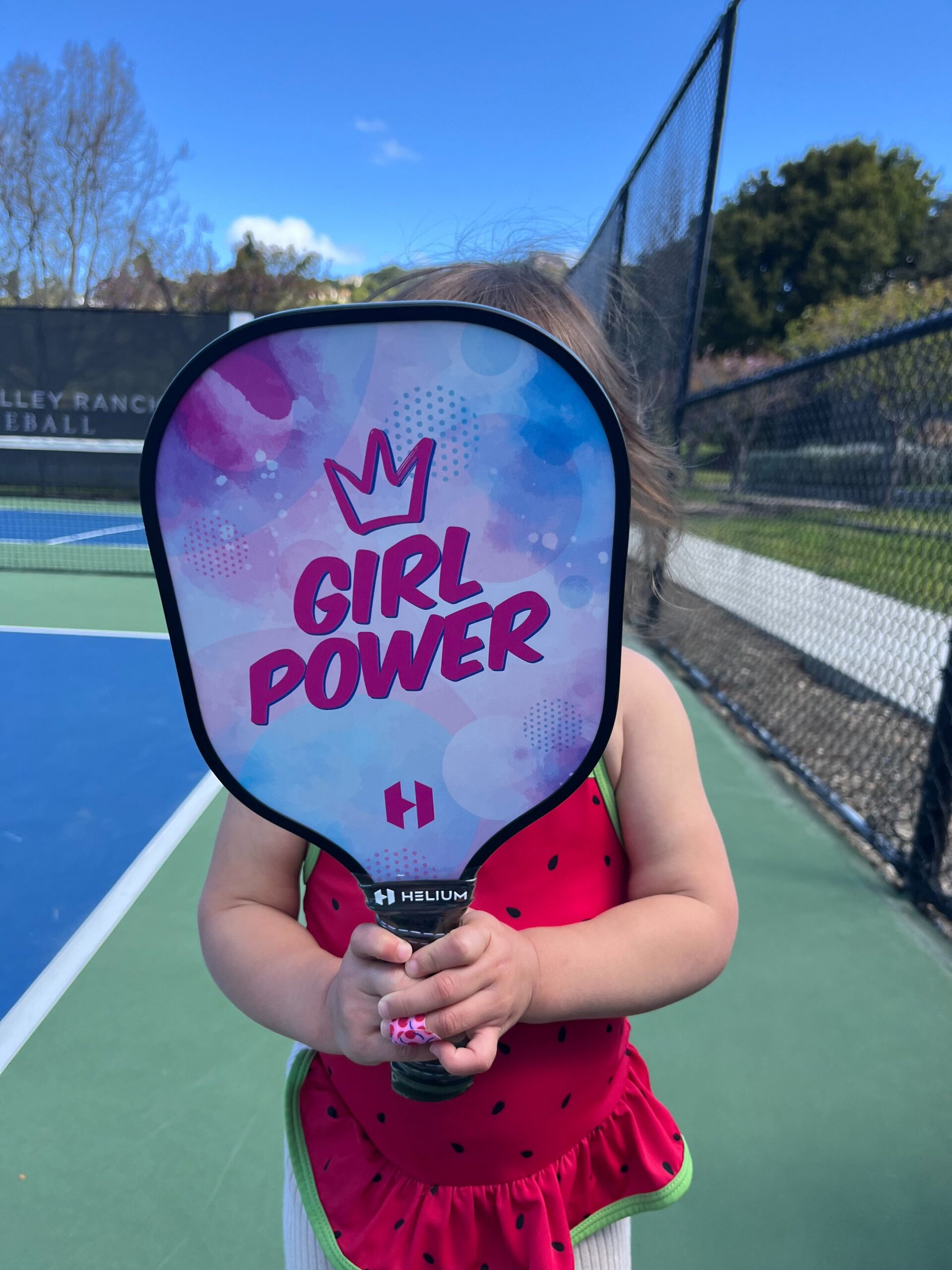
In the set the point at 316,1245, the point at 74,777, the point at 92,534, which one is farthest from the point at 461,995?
the point at 92,534

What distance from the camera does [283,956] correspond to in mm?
754

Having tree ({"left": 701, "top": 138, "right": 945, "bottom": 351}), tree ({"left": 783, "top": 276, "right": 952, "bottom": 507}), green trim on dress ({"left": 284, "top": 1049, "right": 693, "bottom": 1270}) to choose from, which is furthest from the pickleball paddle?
tree ({"left": 701, "top": 138, "right": 945, "bottom": 351})

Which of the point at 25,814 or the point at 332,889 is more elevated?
the point at 332,889

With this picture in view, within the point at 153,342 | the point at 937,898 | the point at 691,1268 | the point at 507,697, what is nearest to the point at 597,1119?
the point at 507,697

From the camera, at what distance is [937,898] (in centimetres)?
229

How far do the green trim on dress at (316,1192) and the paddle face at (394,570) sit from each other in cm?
42

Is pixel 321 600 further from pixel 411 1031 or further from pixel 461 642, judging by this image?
pixel 411 1031

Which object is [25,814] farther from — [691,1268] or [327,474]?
[327,474]

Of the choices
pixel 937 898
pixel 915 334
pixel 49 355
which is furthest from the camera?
pixel 49 355

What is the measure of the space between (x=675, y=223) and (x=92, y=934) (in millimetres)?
4757

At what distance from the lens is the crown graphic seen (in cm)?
55

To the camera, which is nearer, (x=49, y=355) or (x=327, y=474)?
(x=327, y=474)

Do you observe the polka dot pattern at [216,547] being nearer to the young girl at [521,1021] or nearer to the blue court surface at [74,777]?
the young girl at [521,1021]

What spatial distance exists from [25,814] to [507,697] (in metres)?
2.59
